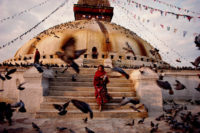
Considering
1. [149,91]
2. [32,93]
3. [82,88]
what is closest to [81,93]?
[82,88]

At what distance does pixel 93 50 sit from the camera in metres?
16.0

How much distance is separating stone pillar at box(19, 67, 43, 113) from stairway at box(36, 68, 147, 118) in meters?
0.34

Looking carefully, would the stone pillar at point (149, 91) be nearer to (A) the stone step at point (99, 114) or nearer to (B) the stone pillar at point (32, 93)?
(A) the stone step at point (99, 114)

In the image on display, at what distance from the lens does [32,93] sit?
18.7 feet

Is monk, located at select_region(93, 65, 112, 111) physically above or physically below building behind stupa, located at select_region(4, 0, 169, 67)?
below

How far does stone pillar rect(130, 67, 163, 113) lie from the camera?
584 cm

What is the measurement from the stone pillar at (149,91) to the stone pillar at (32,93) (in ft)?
13.3

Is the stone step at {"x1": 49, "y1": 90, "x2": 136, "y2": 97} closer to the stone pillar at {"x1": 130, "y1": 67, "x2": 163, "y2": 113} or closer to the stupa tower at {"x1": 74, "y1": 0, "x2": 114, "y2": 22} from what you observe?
the stone pillar at {"x1": 130, "y1": 67, "x2": 163, "y2": 113}

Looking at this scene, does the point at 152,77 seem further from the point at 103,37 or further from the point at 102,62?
the point at 103,37

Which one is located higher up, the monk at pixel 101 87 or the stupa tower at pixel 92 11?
the stupa tower at pixel 92 11

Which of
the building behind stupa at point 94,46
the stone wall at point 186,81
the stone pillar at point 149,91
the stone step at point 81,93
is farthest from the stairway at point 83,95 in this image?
the building behind stupa at point 94,46

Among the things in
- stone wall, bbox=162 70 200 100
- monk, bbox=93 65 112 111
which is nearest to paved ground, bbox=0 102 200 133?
monk, bbox=93 65 112 111

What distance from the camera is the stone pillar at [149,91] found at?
584 cm

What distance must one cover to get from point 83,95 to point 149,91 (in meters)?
2.76
